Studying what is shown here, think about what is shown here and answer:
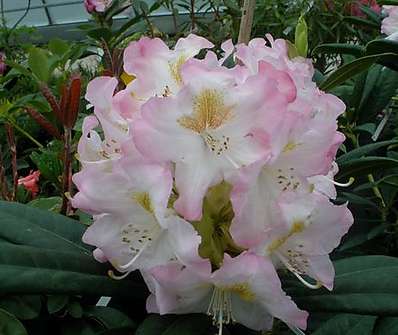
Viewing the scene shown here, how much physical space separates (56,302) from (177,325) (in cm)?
14

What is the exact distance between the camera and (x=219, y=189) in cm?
66

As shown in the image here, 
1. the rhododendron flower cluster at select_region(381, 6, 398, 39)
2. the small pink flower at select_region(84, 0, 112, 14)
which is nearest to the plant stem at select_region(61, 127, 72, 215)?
the rhododendron flower cluster at select_region(381, 6, 398, 39)

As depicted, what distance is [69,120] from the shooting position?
0.94 metres

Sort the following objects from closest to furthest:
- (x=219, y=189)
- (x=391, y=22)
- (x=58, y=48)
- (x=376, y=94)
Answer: (x=219, y=189) → (x=376, y=94) → (x=391, y=22) → (x=58, y=48)

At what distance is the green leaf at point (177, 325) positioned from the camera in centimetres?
69

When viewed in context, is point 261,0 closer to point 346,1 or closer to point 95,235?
point 346,1

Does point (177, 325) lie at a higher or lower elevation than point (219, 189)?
lower

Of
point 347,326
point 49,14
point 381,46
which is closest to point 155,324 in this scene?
point 347,326

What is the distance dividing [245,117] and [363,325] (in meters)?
0.33

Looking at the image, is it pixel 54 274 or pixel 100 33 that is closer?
pixel 54 274

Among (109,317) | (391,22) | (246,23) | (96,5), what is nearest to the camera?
(109,317)

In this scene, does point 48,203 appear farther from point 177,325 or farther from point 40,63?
point 40,63

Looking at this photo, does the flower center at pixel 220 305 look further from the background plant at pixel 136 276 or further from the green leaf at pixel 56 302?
the green leaf at pixel 56 302

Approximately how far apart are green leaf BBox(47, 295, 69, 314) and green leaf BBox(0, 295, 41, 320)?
2 centimetres
